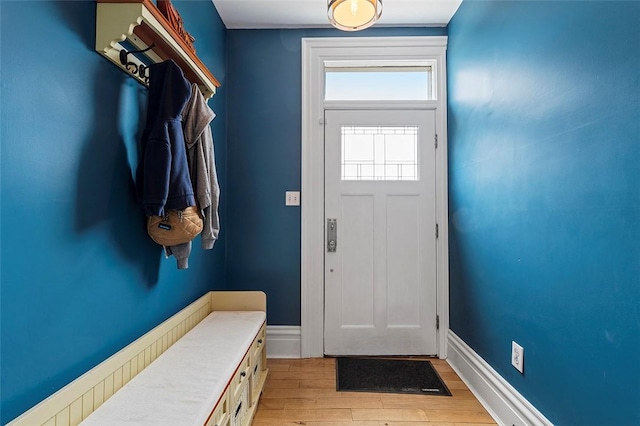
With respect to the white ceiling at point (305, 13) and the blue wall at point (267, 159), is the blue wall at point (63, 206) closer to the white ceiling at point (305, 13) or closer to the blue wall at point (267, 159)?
the blue wall at point (267, 159)

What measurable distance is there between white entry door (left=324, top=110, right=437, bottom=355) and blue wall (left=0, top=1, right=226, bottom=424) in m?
1.48

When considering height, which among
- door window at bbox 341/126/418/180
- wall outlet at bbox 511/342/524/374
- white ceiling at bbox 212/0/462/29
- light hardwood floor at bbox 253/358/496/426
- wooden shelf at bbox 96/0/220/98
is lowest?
light hardwood floor at bbox 253/358/496/426

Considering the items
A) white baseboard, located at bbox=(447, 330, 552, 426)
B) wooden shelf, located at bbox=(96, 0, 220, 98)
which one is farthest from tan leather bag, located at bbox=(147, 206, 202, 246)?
white baseboard, located at bbox=(447, 330, 552, 426)

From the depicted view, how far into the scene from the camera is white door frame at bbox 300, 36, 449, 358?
2574mm

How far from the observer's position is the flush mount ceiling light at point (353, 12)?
60.3 inches

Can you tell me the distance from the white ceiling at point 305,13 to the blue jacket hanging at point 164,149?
54.6 inches

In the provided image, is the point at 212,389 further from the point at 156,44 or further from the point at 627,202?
the point at 627,202

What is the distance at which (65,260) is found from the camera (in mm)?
1010

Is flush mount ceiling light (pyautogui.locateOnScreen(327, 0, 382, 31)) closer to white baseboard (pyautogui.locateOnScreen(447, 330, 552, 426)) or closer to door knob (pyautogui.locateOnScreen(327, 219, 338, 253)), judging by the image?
door knob (pyautogui.locateOnScreen(327, 219, 338, 253))

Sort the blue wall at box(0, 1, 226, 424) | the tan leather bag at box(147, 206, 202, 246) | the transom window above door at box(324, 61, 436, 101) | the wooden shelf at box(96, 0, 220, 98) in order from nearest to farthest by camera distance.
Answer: the blue wall at box(0, 1, 226, 424)
the wooden shelf at box(96, 0, 220, 98)
the tan leather bag at box(147, 206, 202, 246)
the transom window above door at box(324, 61, 436, 101)

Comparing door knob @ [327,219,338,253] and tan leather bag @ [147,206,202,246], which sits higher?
tan leather bag @ [147,206,202,246]

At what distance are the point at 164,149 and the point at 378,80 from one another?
1.98 metres

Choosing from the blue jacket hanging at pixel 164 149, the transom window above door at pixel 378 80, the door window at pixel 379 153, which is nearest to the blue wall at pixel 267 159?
the transom window above door at pixel 378 80

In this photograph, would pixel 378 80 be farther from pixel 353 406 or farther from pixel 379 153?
pixel 353 406
